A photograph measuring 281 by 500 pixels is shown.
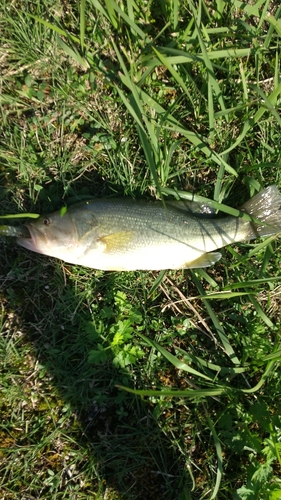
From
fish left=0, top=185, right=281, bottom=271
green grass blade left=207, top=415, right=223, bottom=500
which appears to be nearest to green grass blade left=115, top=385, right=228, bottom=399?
green grass blade left=207, top=415, right=223, bottom=500

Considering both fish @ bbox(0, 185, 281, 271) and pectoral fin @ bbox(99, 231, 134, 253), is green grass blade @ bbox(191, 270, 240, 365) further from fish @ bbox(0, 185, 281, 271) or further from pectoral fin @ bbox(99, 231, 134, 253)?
pectoral fin @ bbox(99, 231, 134, 253)

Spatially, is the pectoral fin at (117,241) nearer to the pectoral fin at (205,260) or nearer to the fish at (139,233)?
the fish at (139,233)

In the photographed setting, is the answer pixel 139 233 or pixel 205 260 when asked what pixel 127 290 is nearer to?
pixel 139 233

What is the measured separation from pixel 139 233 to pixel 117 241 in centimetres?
20

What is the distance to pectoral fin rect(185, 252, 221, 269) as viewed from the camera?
350cm

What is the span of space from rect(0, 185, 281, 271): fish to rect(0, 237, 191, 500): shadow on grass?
1.15ft

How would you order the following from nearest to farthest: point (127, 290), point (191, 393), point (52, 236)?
point (191, 393) → point (52, 236) → point (127, 290)

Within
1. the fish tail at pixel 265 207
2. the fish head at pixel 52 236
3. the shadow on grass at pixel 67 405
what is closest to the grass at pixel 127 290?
the shadow on grass at pixel 67 405

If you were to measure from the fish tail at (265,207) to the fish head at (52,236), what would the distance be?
160 centimetres

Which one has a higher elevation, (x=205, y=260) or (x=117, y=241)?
(x=117, y=241)

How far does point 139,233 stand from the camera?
3.37 metres

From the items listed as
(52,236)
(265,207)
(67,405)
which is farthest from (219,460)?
(52,236)

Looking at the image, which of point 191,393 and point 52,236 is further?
point 52,236

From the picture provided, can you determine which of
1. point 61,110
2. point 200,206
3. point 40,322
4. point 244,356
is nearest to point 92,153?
point 61,110
